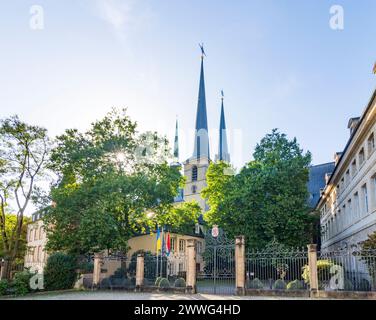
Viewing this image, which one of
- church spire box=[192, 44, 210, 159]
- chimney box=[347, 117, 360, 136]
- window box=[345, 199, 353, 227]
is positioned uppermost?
church spire box=[192, 44, 210, 159]

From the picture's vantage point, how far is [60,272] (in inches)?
988

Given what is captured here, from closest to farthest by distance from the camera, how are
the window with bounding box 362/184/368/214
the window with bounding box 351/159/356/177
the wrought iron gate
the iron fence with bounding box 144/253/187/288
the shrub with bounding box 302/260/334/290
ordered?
the shrub with bounding box 302/260/334/290 < the wrought iron gate < the iron fence with bounding box 144/253/187/288 < the window with bounding box 362/184/368/214 < the window with bounding box 351/159/356/177

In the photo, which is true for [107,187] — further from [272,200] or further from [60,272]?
[272,200]

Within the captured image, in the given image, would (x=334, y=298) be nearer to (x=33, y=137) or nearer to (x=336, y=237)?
(x=336, y=237)

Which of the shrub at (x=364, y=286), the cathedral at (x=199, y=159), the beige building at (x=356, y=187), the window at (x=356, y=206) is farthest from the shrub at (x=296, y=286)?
the cathedral at (x=199, y=159)

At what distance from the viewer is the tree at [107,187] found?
2623 centimetres

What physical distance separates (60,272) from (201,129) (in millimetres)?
44736

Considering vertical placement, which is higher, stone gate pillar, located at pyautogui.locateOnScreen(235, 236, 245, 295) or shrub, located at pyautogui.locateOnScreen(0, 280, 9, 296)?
stone gate pillar, located at pyautogui.locateOnScreen(235, 236, 245, 295)

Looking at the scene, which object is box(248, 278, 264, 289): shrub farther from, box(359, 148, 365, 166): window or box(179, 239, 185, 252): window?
box(179, 239, 185, 252): window

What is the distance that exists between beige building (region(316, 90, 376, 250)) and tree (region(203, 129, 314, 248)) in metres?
2.91

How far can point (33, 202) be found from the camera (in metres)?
28.8

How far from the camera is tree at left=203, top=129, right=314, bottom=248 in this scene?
29422 mm

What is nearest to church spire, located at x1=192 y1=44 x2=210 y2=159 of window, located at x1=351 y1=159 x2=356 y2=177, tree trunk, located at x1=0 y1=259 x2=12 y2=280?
window, located at x1=351 y1=159 x2=356 y2=177

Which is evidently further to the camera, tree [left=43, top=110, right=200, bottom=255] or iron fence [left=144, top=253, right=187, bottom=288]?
tree [left=43, top=110, right=200, bottom=255]
